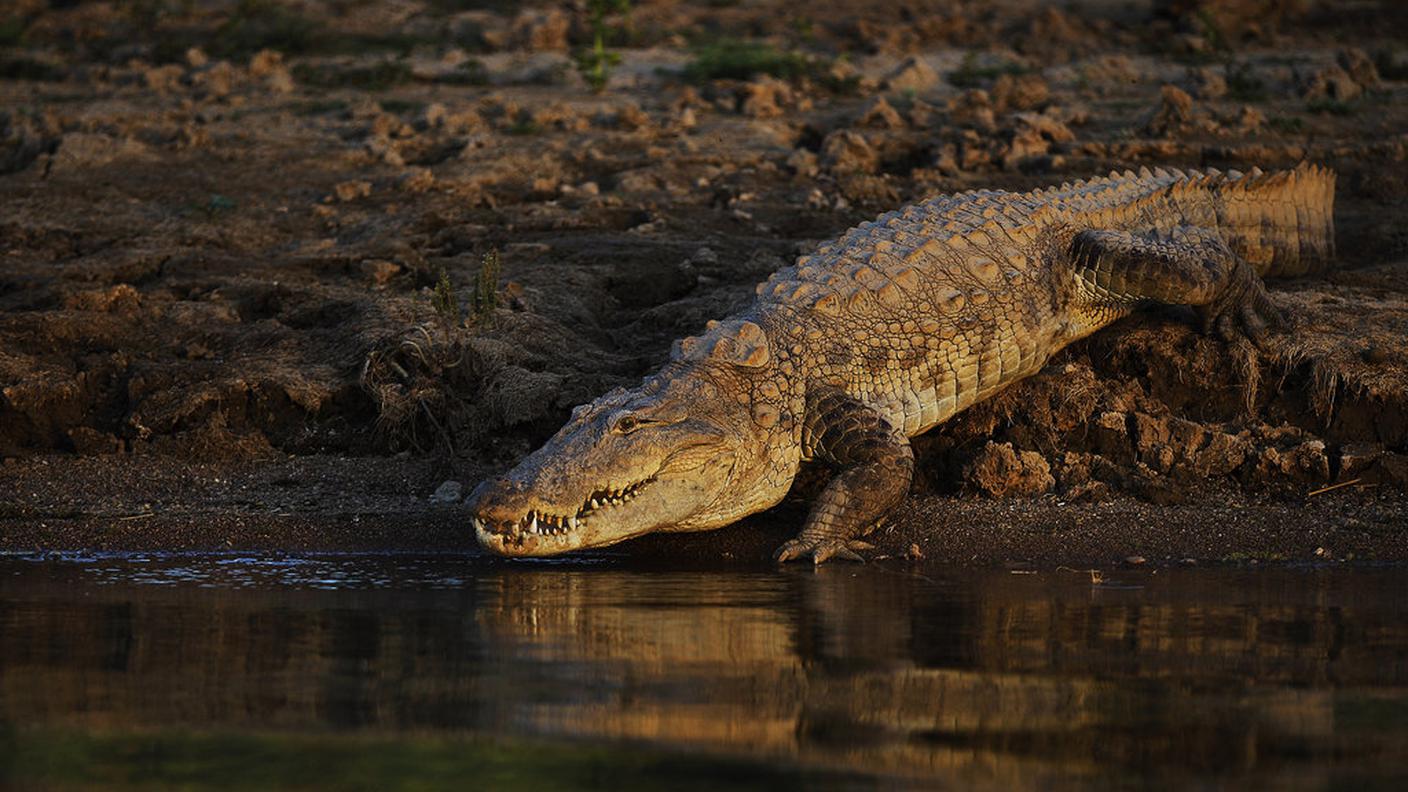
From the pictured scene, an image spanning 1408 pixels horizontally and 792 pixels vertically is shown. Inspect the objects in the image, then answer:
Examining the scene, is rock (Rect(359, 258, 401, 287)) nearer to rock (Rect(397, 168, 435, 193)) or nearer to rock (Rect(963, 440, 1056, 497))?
rock (Rect(397, 168, 435, 193))

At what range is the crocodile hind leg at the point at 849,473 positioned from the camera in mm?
7398

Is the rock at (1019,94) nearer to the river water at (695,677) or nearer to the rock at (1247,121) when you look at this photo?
the rock at (1247,121)

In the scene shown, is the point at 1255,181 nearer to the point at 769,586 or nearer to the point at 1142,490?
the point at 1142,490

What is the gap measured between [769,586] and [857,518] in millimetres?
759

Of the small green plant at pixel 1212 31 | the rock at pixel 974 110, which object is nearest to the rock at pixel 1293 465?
the rock at pixel 974 110

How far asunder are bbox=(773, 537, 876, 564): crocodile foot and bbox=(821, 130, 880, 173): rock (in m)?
4.78

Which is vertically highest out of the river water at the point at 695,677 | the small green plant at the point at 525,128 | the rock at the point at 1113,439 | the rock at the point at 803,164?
the small green plant at the point at 525,128

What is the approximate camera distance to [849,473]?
7.52 meters

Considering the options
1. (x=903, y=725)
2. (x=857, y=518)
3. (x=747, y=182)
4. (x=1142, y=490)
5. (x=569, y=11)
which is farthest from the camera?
(x=569, y=11)

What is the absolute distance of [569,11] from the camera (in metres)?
16.7

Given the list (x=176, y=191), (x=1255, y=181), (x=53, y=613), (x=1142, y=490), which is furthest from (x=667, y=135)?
(x=53, y=613)

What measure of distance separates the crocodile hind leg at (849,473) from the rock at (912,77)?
6.74 m

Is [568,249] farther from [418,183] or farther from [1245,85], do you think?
[1245,85]

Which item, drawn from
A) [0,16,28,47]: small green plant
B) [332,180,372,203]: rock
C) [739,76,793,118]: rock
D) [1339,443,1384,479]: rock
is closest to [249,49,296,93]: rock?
[0,16,28,47]: small green plant
